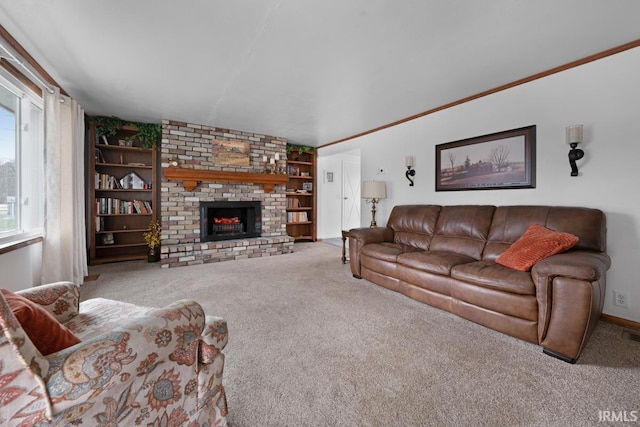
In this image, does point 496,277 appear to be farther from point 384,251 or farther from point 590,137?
point 590,137

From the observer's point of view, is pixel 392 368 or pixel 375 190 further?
pixel 375 190

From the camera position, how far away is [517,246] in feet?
7.77

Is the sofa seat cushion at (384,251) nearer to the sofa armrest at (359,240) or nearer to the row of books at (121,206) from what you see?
the sofa armrest at (359,240)

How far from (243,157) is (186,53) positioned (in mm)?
2736

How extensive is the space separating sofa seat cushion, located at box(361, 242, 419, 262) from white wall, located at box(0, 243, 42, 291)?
3.38 metres

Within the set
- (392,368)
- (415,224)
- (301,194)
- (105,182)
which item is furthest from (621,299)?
(105,182)

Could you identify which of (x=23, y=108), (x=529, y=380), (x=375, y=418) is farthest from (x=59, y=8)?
(x=529, y=380)

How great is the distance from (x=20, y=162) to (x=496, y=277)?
183 inches

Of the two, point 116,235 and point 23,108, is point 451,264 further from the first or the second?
point 116,235

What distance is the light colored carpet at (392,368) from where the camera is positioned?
1361 millimetres

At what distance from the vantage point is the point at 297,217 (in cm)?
647

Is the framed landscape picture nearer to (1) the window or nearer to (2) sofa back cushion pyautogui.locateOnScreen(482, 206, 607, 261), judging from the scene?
(2) sofa back cushion pyautogui.locateOnScreen(482, 206, 607, 261)

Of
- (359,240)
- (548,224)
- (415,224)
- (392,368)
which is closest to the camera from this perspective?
(392,368)

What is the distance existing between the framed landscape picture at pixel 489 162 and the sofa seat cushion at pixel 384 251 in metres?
1.14
